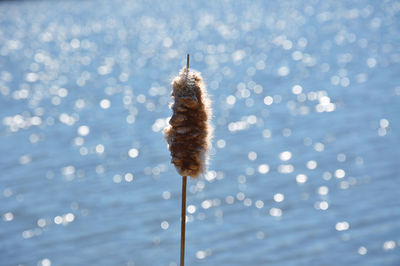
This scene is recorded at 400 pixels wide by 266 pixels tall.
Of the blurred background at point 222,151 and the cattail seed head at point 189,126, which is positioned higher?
the blurred background at point 222,151

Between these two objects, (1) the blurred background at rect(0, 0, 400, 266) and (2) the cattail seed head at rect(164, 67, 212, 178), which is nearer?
(2) the cattail seed head at rect(164, 67, 212, 178)

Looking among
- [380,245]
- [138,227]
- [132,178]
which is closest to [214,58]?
[132,178]

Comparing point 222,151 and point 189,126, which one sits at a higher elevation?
point 222,151

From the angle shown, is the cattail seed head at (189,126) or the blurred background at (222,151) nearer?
the cattail seed head at (189,126)

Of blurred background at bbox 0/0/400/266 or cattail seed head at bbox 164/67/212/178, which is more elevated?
blurred background at bbox 0/0/400/266

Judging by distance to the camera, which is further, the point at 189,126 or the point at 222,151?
the point at 222,151
